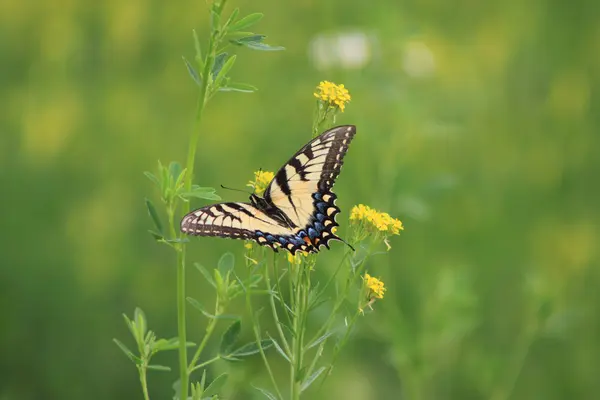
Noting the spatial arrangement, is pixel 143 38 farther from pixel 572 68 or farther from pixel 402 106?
pixel 572 68

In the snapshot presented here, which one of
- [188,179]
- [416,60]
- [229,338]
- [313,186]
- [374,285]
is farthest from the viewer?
[416,60]

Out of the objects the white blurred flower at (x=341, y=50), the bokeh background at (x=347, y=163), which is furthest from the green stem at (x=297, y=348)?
the white blurred flower at (x=341, y=50)

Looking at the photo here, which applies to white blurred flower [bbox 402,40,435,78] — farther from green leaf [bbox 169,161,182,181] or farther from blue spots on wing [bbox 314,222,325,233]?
green leaf [bbox 169,161,182,181]

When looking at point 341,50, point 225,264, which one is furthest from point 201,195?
point 341,50

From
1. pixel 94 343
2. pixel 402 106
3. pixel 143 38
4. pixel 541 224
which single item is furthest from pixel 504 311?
pixel 143 38

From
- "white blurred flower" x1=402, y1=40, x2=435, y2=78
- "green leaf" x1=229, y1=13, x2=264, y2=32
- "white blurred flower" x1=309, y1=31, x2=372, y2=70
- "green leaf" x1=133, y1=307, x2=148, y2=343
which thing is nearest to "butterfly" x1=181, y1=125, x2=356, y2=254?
"green leaf" x1=133, y1=307, x2=148, y2=343

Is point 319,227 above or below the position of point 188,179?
below

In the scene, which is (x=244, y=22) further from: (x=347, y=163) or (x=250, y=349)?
(x=347, y=163)
